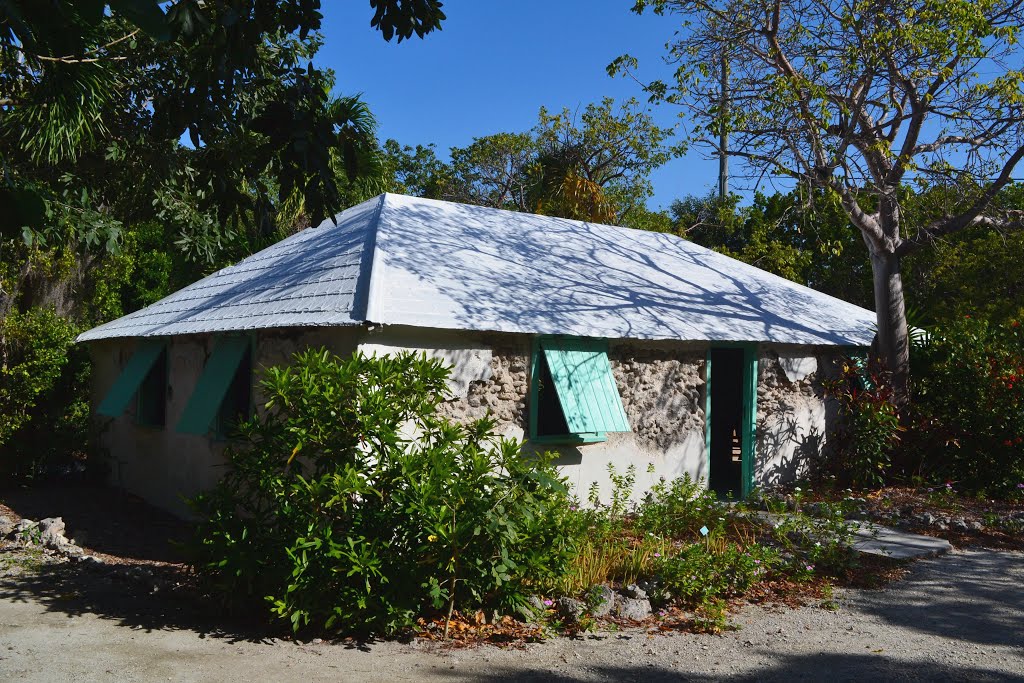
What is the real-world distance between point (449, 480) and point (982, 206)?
956 centimetres

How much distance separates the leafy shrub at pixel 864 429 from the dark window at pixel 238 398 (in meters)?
7.49

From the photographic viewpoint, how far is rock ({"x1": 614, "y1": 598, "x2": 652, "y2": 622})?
6.37m

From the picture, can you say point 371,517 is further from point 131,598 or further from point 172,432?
point 172,432

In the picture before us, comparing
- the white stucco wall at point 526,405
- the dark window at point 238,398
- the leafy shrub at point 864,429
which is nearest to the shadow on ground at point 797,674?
the white stucco wall at point 526,405

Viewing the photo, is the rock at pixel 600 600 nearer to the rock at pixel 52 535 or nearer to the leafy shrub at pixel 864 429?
the rock at pixel 52 535

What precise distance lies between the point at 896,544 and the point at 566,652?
471cm

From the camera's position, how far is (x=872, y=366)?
479 inches

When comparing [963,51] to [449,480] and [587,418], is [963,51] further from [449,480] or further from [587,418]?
[449,480]

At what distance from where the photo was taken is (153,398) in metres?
11.8

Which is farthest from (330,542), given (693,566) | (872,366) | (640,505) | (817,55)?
(817,55)

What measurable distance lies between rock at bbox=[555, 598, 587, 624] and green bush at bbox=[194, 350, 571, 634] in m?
0.20

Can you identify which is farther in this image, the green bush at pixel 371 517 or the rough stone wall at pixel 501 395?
the rough stone wall at pixel 501 395

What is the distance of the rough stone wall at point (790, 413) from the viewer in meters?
11.3

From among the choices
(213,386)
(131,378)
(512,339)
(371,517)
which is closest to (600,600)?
(371,517)
